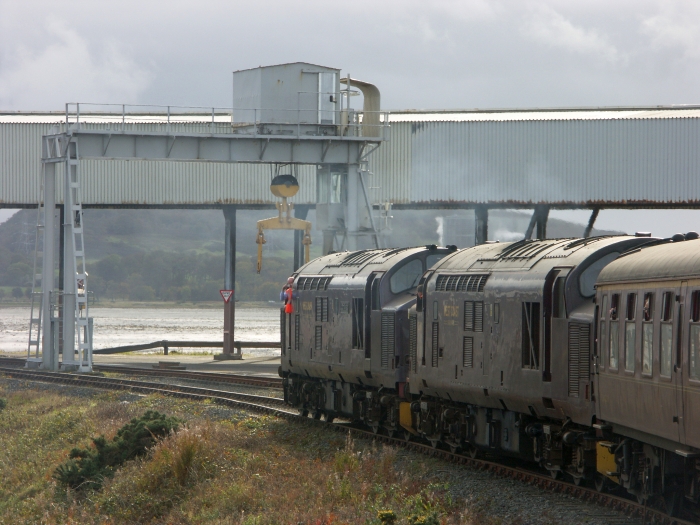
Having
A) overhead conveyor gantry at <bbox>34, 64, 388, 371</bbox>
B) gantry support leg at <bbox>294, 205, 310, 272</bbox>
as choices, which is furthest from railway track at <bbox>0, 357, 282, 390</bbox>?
gantry support leg at <bbox>294, 205, 310, 272</bbox>

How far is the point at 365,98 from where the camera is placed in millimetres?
40031

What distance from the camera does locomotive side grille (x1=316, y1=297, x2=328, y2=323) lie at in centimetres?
2340

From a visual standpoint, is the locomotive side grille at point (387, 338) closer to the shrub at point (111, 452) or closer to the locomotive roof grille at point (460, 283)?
the locomotive roof grille at point (460, 283)

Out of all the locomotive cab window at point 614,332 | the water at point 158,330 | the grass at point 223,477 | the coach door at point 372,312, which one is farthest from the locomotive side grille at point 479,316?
the water at point 158,330

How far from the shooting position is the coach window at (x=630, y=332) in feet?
40.5

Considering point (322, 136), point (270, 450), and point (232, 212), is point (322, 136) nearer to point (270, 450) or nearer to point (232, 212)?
point (232, 212)

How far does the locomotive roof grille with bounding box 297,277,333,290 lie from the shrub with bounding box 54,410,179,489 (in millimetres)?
4700

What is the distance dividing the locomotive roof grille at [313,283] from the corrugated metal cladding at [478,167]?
14704mm

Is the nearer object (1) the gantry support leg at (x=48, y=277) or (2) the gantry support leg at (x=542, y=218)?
(1) the gantry support leg at (x=48, y=277)

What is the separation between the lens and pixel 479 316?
55.8 feet

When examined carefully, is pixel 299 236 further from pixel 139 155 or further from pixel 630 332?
pixel 630 332

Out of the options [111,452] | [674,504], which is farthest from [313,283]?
[674,504]

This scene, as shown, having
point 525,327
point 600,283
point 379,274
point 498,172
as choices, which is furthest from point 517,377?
point 498,172

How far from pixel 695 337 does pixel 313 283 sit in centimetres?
1476
